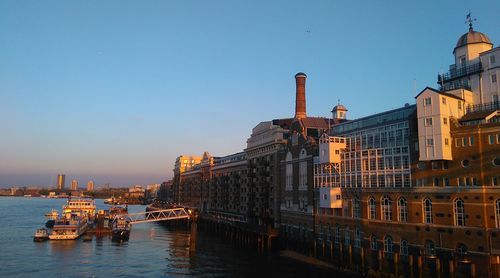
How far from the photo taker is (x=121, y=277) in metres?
56.6

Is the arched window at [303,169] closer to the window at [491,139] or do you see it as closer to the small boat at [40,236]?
the window at [491,139]

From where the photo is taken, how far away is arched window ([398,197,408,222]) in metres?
54.1

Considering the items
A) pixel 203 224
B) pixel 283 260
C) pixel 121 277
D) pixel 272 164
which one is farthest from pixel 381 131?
pixel 203 224

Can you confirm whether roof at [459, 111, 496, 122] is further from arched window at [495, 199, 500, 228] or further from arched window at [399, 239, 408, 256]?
arched window at [399, 239, 408, 256]

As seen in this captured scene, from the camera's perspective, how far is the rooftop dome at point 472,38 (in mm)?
57938

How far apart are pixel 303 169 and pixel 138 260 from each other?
33633 millimetres

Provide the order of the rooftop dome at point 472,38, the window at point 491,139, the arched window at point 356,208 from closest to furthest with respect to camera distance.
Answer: the window at point 491,139
the rooftop dome at point 472,38
the arched window at point 356,208

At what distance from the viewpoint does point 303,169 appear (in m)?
77.2

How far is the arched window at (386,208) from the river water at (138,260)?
9888 mm

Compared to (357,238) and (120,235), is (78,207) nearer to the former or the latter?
(120,235)

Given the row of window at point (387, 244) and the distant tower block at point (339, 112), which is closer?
the row of window at point (387, 244)

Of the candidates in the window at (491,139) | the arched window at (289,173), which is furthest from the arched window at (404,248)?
the arched window at (289,173)

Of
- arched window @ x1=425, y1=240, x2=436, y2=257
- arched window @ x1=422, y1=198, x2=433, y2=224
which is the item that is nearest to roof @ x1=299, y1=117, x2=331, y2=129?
arched window @ x1=422, y1=198, x2=433, y2=224

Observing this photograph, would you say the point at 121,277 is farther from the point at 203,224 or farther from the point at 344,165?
the point at 203,224
